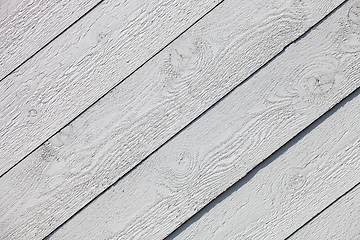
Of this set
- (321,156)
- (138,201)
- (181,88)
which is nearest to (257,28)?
(181,88)

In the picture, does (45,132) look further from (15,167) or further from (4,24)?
(4,24)

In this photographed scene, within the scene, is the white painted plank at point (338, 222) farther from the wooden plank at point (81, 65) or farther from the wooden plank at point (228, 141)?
the wooden plank at point (81, 65)

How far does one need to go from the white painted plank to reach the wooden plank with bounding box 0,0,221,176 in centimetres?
51

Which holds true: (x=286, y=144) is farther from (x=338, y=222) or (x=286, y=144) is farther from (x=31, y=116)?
(x=31, y=116)

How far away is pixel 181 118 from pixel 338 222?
41cm

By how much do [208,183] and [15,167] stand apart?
429mm

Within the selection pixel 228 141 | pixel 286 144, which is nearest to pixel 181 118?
pixel 228 141

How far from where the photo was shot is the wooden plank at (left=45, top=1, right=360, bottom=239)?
24.0 inches

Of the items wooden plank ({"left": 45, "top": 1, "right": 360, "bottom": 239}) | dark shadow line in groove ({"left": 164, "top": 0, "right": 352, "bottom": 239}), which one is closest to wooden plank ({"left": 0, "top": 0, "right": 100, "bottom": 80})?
wooden plank ({"left": 45, "top": 1, "right": 360, "bottom": 239})

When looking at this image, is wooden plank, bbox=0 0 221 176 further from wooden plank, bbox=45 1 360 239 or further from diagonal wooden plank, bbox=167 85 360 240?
diagonal wooden plank, bbox=167 85 360 240

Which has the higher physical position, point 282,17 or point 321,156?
point 282,17

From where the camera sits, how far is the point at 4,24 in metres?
0.63

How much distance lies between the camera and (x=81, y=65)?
625mm

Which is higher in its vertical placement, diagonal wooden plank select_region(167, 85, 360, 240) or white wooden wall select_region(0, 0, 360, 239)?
white wooden wall select_region(0, 0, 360, 239)
